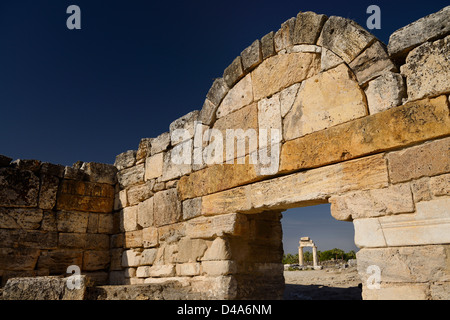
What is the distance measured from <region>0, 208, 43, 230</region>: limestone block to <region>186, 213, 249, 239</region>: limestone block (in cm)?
289

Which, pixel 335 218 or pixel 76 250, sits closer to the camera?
pixel 335 218

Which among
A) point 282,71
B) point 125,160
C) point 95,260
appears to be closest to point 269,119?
point 282,71

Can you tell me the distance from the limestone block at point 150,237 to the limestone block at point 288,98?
9.90 ft

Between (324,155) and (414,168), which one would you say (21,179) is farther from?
(414,168)

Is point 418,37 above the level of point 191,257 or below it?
above


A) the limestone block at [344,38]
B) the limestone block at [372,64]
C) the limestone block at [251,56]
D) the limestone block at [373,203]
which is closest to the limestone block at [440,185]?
the limestone block at [373,203]

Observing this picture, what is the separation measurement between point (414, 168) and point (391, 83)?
889 mm

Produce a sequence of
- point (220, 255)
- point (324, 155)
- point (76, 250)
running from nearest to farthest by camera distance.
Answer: point (324, 155), point (220, 255), point (76, 250)

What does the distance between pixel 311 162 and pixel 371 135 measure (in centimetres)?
73

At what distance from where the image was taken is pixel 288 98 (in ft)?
15.1

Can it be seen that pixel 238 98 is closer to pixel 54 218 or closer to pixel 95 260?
pixel 54 218

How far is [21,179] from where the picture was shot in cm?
638
